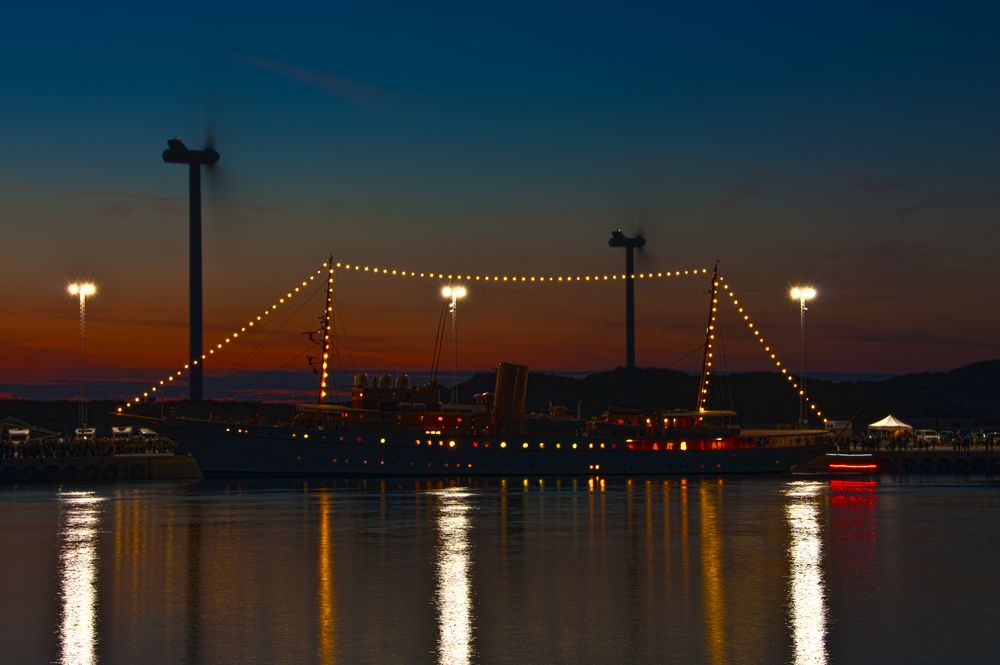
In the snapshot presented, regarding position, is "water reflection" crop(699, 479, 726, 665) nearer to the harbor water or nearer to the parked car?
the harbor water

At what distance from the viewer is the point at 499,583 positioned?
3853 cm

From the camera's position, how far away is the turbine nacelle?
150m

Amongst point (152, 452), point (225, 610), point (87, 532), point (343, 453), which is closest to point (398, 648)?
point (225, 610)

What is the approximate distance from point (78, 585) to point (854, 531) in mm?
34551

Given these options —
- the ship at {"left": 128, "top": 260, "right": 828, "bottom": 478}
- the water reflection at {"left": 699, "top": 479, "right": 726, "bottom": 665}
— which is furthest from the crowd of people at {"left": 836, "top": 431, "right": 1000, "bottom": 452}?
the water reflection at {"left": 699, "top": 479, "right": 726, "bottom": 665}

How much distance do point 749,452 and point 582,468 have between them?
18485 millimetres

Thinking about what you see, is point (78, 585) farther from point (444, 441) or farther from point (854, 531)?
point (444, 441)

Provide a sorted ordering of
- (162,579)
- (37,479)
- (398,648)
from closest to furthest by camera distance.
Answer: (398,648) < (162,579) < (37,479)

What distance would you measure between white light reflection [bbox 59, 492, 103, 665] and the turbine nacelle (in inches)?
3401

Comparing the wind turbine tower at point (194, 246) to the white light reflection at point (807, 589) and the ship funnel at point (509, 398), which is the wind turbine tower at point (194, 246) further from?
the white light reflection at point (807, 589)

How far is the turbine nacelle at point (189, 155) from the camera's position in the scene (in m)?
150

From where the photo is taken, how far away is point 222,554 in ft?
155

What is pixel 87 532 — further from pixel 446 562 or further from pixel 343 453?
pixel 343 453

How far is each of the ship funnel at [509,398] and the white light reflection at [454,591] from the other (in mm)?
48780
